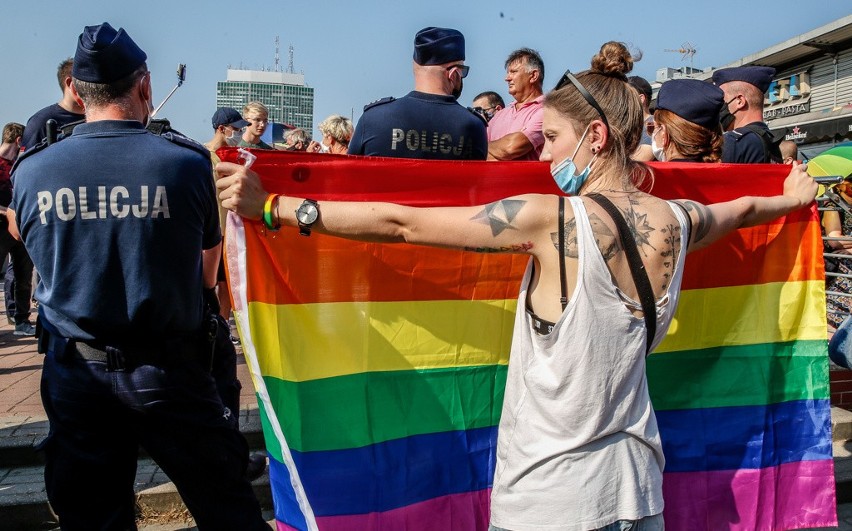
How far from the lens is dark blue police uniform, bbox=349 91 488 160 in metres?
3.89

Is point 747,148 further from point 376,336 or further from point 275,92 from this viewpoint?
point 275,92

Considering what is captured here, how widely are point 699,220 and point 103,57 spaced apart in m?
2.00

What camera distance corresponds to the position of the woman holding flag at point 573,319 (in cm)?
209

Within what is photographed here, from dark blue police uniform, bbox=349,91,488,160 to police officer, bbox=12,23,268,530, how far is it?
130cm

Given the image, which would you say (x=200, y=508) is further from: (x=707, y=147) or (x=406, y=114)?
(x=707, y=147)

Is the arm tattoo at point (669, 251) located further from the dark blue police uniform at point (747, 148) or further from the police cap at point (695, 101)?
the dark blue police uniform at point (747, 148)

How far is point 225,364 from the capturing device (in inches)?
157

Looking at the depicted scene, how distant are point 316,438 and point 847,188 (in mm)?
4144


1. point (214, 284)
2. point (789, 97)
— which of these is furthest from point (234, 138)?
point (789, 97)

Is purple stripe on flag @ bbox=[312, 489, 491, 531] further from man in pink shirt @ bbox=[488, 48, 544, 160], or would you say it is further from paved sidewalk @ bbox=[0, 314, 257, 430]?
paved sidewalk @ bbox=[0, 314, 257, 430]

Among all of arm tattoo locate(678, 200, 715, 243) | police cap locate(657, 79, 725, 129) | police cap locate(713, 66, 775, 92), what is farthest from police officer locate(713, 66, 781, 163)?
arm tattoo locate(678, 200, 715, 243)

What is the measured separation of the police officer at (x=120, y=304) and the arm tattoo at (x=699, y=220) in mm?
1595

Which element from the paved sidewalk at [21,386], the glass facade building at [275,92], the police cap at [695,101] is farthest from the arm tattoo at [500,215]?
the glass facade building at [275,92]

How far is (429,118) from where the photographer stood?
12.9 feet
